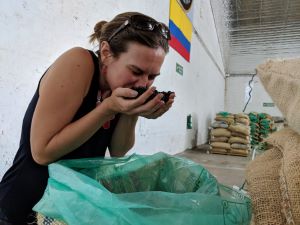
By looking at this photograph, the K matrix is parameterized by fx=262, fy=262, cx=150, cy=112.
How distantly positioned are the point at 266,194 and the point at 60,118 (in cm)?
48

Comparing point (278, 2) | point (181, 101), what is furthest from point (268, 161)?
point (278, 2)

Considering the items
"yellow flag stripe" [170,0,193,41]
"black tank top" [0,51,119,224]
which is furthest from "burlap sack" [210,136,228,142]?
"black tank top" [0,51,119,224]

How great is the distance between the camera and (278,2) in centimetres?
455

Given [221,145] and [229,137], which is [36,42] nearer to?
[221,145]

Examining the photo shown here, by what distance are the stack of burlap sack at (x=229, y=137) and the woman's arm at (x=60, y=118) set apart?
3701mm

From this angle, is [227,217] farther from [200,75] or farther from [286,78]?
[200,75]

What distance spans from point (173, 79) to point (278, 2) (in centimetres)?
297

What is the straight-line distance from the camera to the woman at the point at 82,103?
2.08ft

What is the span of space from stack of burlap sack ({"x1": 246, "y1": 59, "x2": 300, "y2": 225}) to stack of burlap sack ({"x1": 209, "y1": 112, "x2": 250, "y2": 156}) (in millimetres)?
3670

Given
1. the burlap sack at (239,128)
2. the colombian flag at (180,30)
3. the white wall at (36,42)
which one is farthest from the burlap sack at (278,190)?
the burlap sack at (239,128)

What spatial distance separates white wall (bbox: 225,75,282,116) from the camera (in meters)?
8.10

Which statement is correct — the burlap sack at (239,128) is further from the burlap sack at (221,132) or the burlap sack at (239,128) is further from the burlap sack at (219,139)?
the burlap sack at (219,139)

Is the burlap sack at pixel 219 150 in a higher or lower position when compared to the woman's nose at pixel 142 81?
lower

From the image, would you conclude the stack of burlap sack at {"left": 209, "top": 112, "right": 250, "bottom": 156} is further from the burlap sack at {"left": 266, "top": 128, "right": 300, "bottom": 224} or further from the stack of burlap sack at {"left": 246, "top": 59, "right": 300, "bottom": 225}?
the burlap sack at {"left": 266, "top": 128, "right": 300, "bottom": 224}
